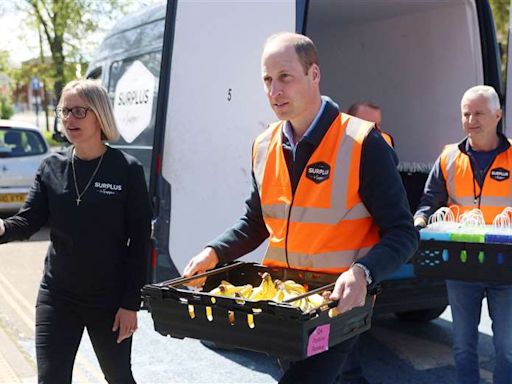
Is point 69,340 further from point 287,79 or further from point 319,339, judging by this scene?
point 287,79

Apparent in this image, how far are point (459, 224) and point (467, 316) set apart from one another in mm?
489

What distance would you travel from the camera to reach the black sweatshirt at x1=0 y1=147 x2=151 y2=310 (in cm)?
301

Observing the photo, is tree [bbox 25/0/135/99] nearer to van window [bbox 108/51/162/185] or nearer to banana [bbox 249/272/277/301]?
van window [bbox 108/51/162/185]

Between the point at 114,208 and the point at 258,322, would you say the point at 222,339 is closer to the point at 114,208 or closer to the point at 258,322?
the point at 258,322

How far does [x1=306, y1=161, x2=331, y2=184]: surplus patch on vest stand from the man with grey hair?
1535 mm

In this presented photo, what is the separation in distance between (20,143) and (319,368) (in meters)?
9.61

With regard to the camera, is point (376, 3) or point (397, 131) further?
point (397, 131)

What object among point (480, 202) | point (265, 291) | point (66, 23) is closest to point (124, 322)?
point (265, 291)

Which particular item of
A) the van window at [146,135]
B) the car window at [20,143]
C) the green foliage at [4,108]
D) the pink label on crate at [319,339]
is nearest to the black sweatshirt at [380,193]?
the pink label on crate at [319,339]

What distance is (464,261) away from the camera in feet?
11.6

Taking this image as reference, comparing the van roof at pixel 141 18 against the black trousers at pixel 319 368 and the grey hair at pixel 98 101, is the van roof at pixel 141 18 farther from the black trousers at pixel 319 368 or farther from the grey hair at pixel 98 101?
the black trousers at pixel 319 368

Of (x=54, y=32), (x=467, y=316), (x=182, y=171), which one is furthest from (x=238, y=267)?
(x=54, y=32)

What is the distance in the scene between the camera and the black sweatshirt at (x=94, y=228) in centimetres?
301

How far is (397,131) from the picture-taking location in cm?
665
